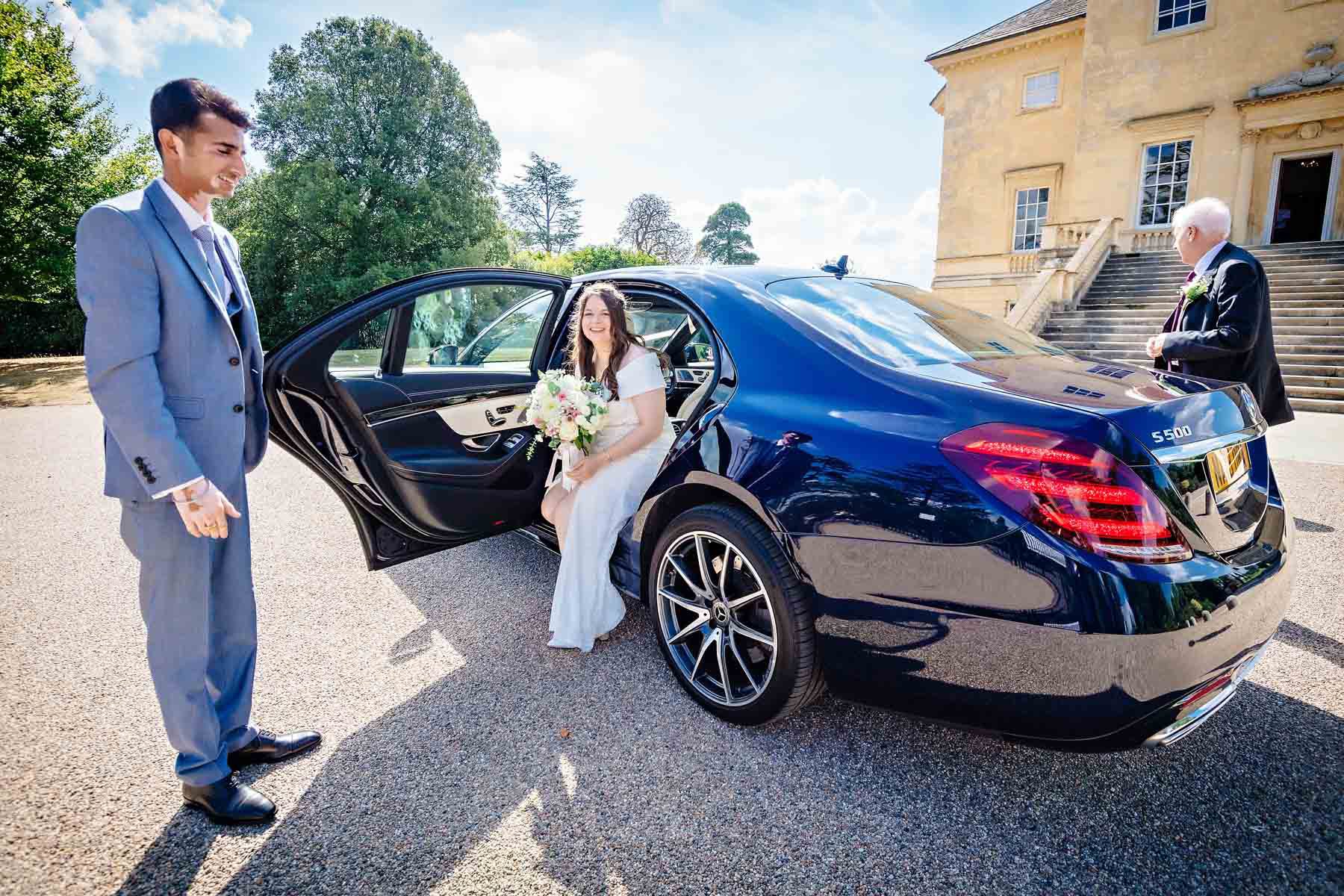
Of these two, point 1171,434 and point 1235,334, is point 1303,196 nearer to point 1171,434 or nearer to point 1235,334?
point 1235,334

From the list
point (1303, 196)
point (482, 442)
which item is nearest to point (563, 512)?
point (482, 442)

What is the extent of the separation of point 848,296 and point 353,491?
2166 mm

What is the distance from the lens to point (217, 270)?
2039 millimetres

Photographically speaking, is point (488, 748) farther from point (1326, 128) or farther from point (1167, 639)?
point (1326, 128)

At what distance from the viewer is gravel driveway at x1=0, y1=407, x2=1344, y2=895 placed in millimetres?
1769

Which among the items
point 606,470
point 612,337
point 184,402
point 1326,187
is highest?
point 1326,187

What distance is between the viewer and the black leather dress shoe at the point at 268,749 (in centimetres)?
222

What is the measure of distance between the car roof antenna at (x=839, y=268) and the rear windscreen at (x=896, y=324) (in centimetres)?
7

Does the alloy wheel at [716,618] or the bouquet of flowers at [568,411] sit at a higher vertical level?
the bouquet of flowers at [568,411]

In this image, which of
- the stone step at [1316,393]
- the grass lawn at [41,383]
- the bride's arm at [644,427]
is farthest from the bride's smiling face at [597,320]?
the grass lawn at [41,383]

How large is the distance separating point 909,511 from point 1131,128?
20213 mm

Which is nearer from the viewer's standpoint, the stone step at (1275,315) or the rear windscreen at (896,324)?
the rear windscreen at (896,324)

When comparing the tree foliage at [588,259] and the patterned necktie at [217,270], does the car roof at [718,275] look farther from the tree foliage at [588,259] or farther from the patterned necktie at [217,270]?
the tree foliage at [588,259]

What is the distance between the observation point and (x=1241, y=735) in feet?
7.42
